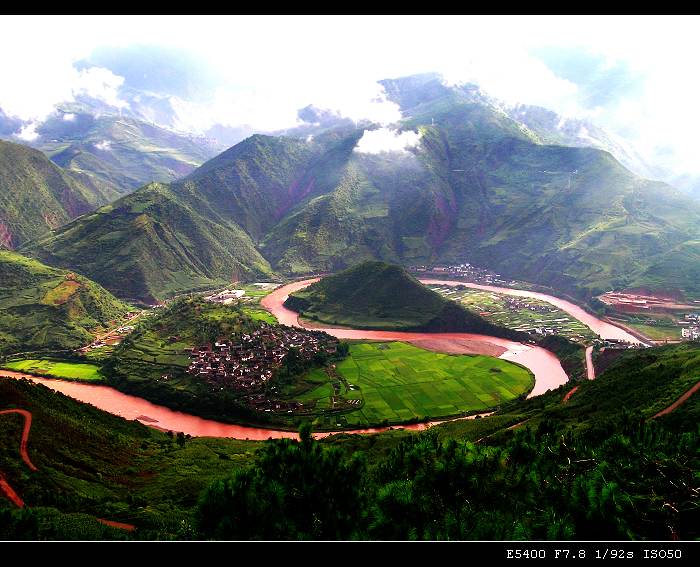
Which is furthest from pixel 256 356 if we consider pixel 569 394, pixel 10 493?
pixel 10 493

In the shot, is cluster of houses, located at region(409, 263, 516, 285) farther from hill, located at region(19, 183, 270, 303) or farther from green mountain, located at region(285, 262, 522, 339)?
hill, located at region(19, 183, 270, 303)

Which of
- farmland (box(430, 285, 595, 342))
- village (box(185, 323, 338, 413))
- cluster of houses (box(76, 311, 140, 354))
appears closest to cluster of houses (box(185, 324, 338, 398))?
village (box(185, 323, 338, 413))

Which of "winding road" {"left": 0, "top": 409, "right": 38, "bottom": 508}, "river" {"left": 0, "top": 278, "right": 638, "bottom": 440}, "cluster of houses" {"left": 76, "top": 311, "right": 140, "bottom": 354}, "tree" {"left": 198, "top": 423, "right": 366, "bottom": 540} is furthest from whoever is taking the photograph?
"cluster of houses" {"left": 76, "top": 311, "right": 140, "bottom": 354}

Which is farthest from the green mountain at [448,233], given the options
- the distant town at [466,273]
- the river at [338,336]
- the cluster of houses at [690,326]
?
the river at [338,336]

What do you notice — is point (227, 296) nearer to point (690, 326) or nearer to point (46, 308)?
point (46, 308)
